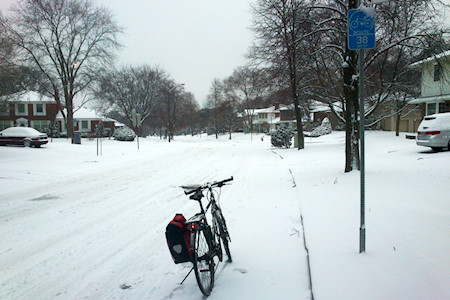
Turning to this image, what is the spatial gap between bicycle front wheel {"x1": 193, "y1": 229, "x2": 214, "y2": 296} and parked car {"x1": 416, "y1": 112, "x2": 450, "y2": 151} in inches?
553

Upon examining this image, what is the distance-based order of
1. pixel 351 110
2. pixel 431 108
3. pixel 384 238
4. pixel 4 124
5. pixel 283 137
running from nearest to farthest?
pixel 384 238
pixel 351 110
pixel 431 108
pixel 283 137
pixel 4 124

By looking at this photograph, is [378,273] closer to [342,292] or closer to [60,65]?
[342,292]

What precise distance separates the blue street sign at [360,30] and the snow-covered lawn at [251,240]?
9.17ft

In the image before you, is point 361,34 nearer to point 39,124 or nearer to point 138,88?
point 138,88

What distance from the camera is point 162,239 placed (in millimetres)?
5621

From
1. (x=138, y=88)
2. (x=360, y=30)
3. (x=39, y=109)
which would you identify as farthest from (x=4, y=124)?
(x=360, y=30)

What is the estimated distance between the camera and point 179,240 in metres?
3.45

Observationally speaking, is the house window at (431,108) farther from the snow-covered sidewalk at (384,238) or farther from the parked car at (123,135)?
the parked car at (123,135)

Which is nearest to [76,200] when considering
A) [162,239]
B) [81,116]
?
[162,239]

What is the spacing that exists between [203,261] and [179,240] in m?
0.42

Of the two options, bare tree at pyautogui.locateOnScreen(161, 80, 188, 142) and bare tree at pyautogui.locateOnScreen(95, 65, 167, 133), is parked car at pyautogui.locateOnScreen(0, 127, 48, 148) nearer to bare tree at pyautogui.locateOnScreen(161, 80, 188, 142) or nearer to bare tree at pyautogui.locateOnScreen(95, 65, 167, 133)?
bare tree at pyautogui.locateOnScreen(161, 80, 188, 142)

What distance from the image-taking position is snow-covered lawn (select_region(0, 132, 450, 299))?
3.84 meters

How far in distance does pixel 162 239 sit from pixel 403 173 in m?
A: 8.07

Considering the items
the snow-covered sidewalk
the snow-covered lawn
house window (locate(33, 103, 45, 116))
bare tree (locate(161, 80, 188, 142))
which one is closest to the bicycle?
the snow-covered lawn
